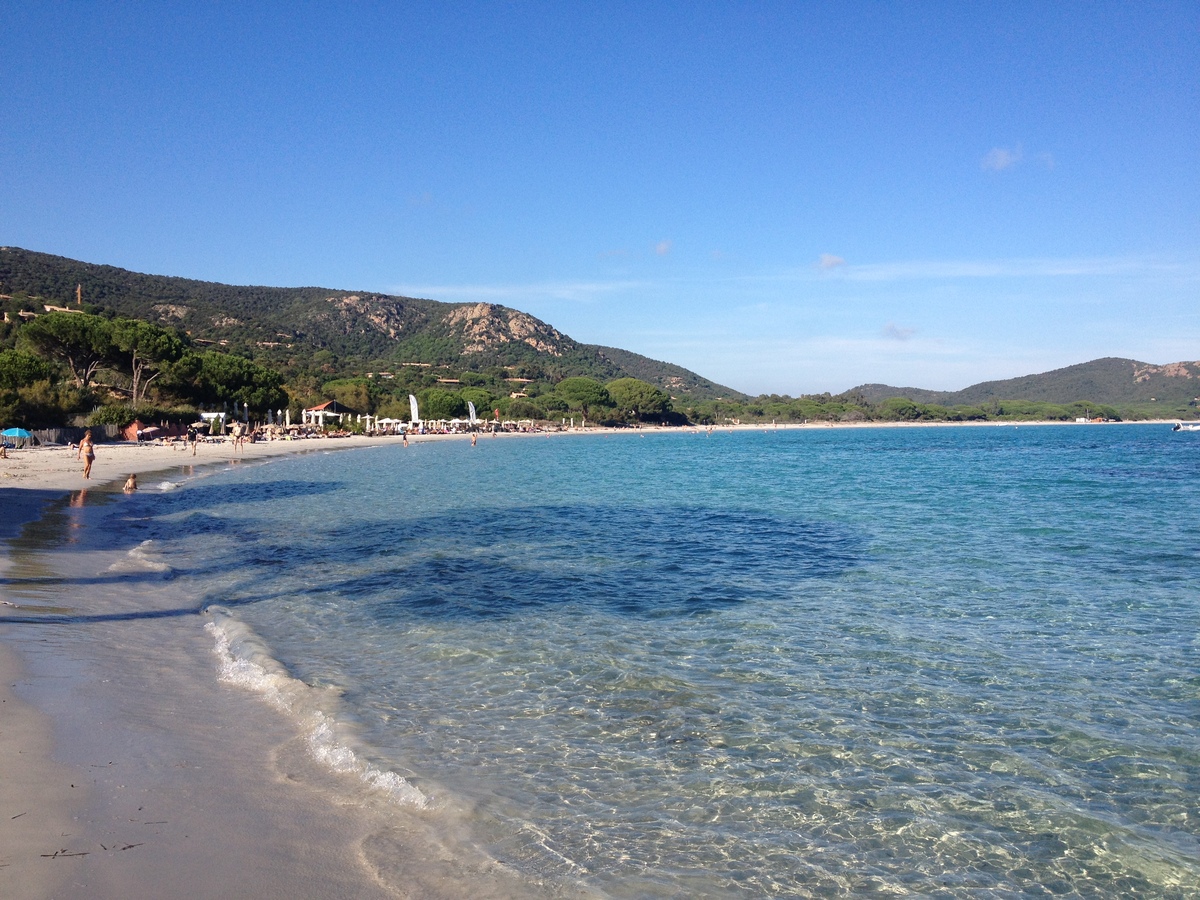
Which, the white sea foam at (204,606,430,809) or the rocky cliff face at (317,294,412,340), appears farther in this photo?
the rocky cliff face at (317,294,412,340)

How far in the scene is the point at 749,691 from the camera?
7.25 metres

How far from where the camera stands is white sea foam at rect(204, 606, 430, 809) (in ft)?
17.2

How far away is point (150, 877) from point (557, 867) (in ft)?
6.46

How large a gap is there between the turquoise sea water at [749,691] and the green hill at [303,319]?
89.2 metres

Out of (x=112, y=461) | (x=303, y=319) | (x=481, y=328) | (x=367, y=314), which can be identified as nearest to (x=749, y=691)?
(x=112, y=461)

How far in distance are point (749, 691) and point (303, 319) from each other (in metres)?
157

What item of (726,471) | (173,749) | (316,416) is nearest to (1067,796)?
(173,749)

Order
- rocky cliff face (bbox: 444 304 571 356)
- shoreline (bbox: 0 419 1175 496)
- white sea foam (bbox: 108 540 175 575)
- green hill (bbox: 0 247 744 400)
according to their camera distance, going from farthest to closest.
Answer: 1. rocky cliff face (bbox: 444 304 571 356)
2. green hill (bbox: 0 247 744 400)
3. shoreline (bbox: 0 419 1175 496)
4. white sea foam (bbox: 108 540 175 575)

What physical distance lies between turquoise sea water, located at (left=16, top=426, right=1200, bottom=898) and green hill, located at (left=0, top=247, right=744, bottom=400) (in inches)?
3510

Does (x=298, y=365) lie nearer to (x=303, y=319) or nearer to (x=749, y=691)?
(x=303, y=319)

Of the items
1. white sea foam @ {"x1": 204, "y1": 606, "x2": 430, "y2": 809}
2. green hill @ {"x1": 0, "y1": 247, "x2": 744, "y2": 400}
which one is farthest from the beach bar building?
white sea foam @ {"x1": 204, "y1": 606, "x2": 430, "y2": 809}

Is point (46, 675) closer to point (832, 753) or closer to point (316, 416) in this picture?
point (832, 753)

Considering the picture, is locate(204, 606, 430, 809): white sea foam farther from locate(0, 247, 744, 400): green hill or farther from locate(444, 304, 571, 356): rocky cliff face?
locate(444, 304, 571, 356): rocky cliff face

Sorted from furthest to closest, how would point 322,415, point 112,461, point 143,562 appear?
1. point 322,415
2. point 112,461
3. point 143,562
